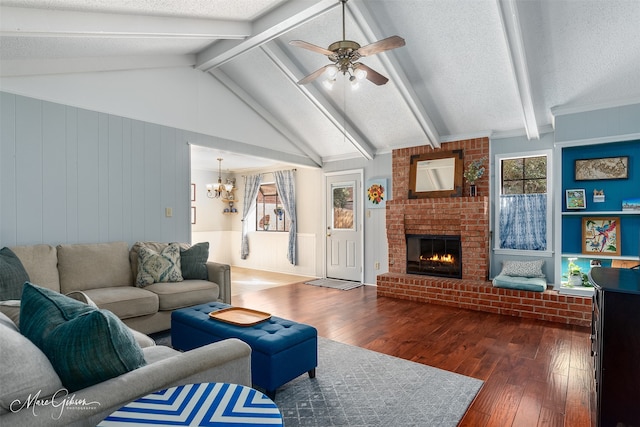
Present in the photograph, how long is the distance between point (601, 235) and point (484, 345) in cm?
224

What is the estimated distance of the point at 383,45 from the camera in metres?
2.78

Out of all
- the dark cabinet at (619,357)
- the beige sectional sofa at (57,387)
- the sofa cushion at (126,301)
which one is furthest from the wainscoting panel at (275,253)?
the beige sectional sofa at (57,387)

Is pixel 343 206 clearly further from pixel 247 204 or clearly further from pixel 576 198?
pixel 576 198

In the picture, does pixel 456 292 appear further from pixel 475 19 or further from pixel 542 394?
pixel 475 19

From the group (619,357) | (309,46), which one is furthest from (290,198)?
(619,357)

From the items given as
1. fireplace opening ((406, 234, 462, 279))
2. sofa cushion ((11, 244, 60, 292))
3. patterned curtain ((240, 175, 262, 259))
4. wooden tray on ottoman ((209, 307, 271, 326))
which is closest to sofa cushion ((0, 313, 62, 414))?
wooden tray on ottoman ((209, 307, 271, 326))

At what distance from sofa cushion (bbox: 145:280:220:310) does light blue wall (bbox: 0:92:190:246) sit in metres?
0.94

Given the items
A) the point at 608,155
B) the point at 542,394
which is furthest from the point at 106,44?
the point at 608,155

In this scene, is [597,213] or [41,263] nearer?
[41,263]

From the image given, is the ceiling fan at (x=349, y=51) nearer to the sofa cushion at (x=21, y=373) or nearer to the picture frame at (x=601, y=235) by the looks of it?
the sofa cushion at (x=21, y=373)

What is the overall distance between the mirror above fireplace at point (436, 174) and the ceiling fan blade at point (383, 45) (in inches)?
117

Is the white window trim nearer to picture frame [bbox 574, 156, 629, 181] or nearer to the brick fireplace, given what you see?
the brick fireplace

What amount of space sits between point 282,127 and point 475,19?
3446 mm

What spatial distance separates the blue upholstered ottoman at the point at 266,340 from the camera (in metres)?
2.23
